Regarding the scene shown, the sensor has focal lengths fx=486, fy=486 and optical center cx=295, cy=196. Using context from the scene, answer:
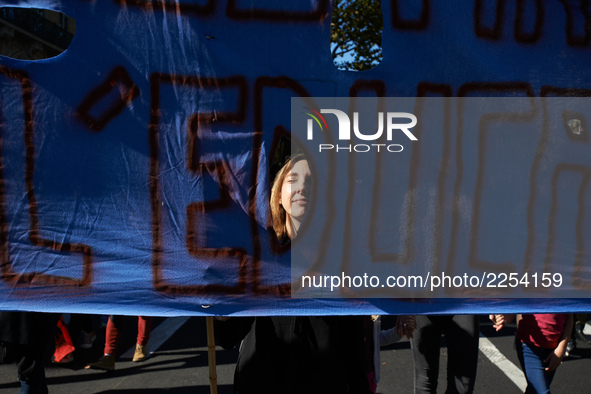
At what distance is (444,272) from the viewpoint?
2.01 metres

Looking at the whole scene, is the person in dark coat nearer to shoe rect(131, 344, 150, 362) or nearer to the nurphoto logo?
shoe rect(131, 344, 150, 362)

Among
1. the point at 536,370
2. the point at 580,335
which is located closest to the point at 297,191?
the point at 536,370

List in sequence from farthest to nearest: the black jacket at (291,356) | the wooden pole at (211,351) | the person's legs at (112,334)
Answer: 1. the person's legs at (112,334)
2. the wooden pole at (211,351)
3. the black jacket at (291,356)

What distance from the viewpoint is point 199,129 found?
Result: 1.95 metres

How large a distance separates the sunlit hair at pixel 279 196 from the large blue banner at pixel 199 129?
4cm

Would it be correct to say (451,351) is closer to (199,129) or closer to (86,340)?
(199,129)

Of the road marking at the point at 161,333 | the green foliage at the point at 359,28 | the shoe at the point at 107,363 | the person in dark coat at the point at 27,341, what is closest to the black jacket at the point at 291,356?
the person in dark coat at the point at 27,341

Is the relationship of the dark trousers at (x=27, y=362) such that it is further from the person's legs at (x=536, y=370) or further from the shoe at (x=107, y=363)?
the person's legs at (x=536, y=370)

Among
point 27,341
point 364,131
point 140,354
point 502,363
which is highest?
point 364,131

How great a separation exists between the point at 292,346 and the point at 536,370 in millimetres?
1785

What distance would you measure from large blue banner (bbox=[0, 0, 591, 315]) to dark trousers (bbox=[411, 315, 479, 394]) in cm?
109

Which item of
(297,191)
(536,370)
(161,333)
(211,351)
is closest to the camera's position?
(297,191)

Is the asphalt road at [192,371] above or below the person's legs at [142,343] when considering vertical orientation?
below

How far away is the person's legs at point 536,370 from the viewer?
2930 mm
